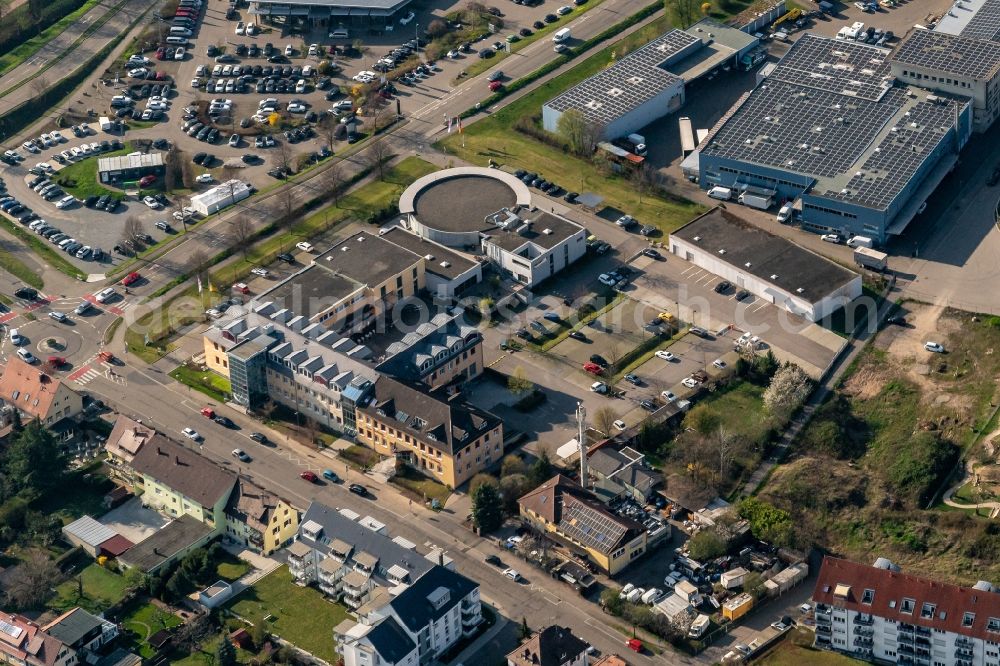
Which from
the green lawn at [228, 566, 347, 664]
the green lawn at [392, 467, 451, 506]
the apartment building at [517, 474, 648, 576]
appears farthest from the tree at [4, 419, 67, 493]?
the apartment building at [517, 474, 648, 576]

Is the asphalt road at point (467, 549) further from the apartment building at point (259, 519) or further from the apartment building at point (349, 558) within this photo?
the apartment building at point (349, 558)

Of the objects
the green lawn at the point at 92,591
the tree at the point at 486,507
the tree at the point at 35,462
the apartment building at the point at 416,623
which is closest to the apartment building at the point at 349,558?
the apartment building at the point at 416,623

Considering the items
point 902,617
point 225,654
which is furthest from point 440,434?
point 902,617

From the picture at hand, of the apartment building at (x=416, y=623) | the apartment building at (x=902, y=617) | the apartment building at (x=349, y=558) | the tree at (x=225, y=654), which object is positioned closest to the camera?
the apartment building at (x=902, y=617)

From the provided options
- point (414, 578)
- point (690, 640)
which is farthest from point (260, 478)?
point (690, 640)

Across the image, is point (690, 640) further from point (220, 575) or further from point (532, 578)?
point (220, 575)

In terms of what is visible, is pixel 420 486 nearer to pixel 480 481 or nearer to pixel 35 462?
pixel 480 481
